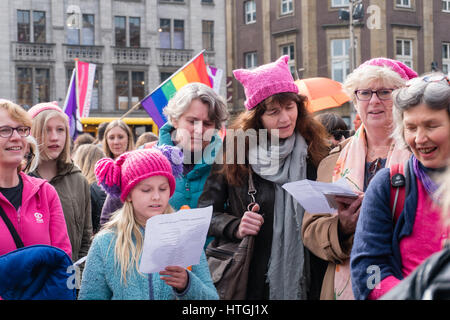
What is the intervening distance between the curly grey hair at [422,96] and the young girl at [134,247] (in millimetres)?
1085

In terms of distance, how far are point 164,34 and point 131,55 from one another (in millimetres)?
1955

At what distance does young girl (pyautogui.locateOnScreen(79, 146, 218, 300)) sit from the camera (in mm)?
2385

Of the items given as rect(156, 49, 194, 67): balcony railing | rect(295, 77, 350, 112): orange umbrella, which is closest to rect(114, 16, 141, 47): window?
rect(156, 49, 194, 67): balcony railing

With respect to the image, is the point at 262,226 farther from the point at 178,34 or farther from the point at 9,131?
the point at 178,34

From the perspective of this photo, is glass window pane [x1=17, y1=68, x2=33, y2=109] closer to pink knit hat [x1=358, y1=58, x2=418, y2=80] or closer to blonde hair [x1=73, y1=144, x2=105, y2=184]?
blonde hair [x1=73, y1=144, x2=105, y2=184]

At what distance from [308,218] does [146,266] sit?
3.21 feet

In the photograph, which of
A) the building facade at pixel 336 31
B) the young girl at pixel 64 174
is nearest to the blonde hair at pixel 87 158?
the young girl at pixel 64 174

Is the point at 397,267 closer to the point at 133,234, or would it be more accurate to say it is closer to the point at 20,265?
the point at 133,234

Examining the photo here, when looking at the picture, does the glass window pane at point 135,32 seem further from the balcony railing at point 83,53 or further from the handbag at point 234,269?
the handbag at point 234,269

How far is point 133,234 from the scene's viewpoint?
2.56 metres

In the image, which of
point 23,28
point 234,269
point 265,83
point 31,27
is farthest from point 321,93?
point 31,27

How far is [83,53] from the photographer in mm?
25984

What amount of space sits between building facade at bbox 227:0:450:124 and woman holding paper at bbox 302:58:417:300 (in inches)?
47.3
